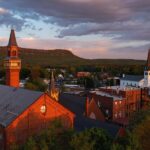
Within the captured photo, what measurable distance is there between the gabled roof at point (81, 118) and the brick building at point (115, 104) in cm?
215

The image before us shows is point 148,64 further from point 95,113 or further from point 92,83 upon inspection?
point 95,113

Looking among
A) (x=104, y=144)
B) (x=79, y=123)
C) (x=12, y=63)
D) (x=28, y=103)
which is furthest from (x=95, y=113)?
(x=104, y=144)

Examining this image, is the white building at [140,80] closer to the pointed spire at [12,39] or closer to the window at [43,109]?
the pointed spire at [12,39]

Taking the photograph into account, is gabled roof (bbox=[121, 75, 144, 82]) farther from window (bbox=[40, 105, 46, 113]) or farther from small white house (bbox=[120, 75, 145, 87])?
window (bbox=[40, 105, 46, 113])

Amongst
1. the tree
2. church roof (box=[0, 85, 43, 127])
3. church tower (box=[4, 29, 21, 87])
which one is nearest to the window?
church roof (box=[0, 85, 43, 127])

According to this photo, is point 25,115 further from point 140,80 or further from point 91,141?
point 140,80

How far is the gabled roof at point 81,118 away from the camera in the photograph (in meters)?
45.8

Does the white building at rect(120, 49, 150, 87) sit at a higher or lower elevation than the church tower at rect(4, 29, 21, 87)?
lower

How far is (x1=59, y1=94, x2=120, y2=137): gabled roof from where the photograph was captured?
4581cm

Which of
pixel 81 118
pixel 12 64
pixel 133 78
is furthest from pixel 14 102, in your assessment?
pixel 133 78

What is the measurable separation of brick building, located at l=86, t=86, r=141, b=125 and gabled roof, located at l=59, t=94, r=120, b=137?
7.05ft

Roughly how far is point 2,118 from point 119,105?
3990 cm

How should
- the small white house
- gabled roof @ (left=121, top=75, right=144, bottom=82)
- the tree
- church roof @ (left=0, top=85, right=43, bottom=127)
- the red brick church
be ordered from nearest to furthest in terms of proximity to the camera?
the tree
the red brick church
church roof @ (left=0, top=85, right=43, bottom=127)
the small white house
gabled roof @ (left=121, top=75, right=144, bottom=82)

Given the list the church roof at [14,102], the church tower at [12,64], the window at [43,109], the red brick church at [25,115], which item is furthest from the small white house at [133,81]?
the window at [43,109]
